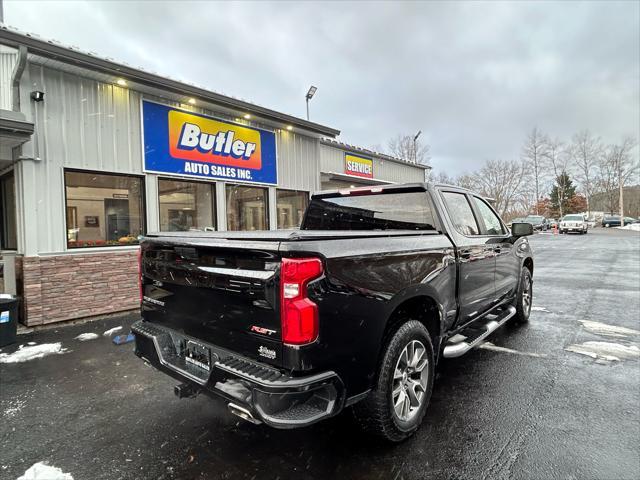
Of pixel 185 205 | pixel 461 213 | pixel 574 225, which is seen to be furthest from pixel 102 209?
pixel 574 225

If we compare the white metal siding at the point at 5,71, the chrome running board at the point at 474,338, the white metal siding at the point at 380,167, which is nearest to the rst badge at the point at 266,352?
the chrome running board at the point at 474,338

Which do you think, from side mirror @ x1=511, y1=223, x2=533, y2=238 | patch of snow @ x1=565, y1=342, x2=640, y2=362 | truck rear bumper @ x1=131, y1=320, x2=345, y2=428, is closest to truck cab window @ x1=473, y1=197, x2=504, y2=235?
side mirror @ x1=511, y1=223, x2=533, y2=238

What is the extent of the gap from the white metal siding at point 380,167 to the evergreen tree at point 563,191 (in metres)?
52.4

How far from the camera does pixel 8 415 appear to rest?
320cm

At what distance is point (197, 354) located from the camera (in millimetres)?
2543

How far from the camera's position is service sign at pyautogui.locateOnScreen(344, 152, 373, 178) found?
43.7 feet

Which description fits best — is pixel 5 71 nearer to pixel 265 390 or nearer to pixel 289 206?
pixel 289 206

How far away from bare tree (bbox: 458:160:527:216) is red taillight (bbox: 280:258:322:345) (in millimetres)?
57628

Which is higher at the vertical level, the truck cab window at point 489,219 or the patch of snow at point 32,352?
the truck cab window at point 489,219

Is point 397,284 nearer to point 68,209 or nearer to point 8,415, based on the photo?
point 8,415

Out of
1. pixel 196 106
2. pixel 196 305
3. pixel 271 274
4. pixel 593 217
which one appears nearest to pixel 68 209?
pixel 196 106

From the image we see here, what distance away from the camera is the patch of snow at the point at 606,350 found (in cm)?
435

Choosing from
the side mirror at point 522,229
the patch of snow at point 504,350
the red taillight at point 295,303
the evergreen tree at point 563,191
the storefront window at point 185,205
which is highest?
the evergreen tree at point 563,191

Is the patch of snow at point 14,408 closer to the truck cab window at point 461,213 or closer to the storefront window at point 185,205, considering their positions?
the truck cab window at point 461,213
